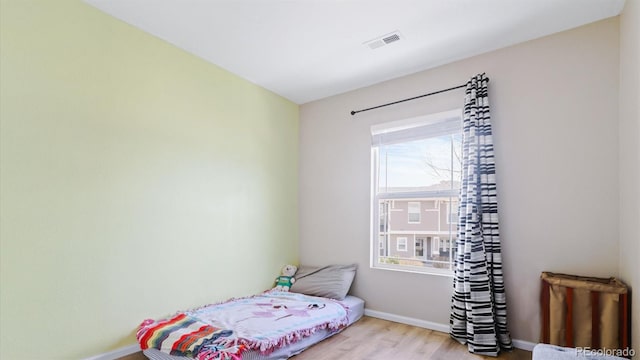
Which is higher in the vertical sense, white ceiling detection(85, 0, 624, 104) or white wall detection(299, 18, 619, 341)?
white ceiling detection(85, 0, 624, 104)

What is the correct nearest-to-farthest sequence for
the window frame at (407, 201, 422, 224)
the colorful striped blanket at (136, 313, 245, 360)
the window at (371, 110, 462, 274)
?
the colorful striped blanket at (136, 313, 245, 360)
the window at (371, 110, 462, 274)
the window frame at (407, 201, 422, 224)

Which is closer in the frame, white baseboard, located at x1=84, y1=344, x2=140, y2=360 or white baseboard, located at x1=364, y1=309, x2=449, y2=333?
white baseboard, located at x1=84, y1=344, x2=140, y2=360

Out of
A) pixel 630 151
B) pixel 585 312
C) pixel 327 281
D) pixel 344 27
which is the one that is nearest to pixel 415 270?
pixel 327 281

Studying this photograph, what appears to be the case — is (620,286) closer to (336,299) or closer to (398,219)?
(398,219)

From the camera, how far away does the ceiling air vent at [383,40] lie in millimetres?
2623

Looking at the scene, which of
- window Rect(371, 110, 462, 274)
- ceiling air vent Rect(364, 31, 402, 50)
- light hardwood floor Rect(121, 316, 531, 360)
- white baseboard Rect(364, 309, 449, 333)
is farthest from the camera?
window Rect(371, 110, 462, 274)

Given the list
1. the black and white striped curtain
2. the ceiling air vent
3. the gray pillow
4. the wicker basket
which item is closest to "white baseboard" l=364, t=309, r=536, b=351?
the black and white striped curtain

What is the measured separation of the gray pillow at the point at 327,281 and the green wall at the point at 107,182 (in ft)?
1.81

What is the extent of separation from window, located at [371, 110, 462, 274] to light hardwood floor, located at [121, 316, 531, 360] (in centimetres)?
59

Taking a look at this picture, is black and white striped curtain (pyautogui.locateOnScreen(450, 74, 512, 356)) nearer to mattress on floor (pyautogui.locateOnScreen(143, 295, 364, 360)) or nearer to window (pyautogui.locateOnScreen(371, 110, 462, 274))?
window (pyautogui.locateOnScreen(371, 110, 462, 274))

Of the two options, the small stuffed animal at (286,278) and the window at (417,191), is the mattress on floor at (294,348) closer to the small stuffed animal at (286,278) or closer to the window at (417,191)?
the window at (417,191)

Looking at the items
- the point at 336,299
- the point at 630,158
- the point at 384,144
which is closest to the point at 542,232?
the point at 630,158

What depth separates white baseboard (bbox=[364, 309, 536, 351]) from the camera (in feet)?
8.38

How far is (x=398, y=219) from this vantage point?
11.2 ft
